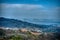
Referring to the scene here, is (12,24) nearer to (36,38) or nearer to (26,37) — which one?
(26,37)

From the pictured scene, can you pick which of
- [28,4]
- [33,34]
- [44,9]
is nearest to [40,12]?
[44,9]

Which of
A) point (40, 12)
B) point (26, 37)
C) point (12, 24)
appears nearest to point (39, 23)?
point (40, 12)

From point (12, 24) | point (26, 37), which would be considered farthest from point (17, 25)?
point (26, 37)

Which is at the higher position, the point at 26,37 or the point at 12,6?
the point at 12,6

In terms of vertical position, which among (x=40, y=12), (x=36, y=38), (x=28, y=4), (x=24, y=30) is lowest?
(x=36, y=38)

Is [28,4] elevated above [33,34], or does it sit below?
above

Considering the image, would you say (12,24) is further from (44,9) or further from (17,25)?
(44,9)

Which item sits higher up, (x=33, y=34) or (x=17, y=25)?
(x=17, y=25)

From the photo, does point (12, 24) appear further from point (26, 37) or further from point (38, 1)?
point (38, 1)
